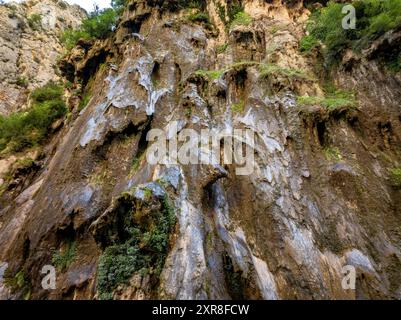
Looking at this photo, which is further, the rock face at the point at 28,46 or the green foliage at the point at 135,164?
the rock face at the point at 28,46

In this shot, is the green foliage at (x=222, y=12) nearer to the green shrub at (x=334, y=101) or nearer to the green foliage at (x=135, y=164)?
the green shrub at (x=334, y=101)

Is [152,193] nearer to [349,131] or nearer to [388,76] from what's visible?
[349,131]

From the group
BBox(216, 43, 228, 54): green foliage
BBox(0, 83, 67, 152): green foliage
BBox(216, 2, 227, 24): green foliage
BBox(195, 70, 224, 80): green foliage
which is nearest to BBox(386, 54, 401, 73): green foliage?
BBox(195, 70, 224, 80): green foliage

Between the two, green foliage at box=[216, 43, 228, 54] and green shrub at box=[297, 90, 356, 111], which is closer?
green shrub at box=[297, 90, 356, 111]

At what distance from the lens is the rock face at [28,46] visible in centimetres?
2913

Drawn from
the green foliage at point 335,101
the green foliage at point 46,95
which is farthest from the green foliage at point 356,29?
the green foliage at point 46,95

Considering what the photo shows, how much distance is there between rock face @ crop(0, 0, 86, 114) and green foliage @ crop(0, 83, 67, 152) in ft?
25.6

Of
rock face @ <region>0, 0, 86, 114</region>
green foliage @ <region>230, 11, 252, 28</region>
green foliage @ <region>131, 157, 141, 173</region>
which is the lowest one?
green foliage @ <region>131, 157, 141, 173</region>

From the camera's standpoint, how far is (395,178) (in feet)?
35.0

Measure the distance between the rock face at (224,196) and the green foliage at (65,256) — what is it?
0.07 meters

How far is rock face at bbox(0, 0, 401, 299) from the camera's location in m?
8.10

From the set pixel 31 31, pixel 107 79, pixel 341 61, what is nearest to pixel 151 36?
pixel 107 79

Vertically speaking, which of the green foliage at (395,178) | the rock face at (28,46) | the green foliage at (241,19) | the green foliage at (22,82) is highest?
the rock face at (28,46)

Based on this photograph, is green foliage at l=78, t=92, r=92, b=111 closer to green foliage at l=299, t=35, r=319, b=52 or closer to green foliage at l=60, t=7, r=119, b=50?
green foliage at l=60, t=7, r=119, b=50
